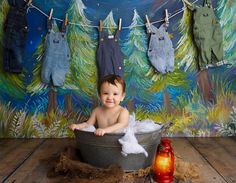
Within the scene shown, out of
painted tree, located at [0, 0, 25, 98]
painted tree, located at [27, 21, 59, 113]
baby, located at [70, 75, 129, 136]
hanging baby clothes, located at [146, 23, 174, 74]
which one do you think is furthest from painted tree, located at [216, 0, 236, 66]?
painted tree, located at [0, 0, 25, 98]

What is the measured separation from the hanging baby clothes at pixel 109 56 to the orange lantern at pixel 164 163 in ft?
3.47

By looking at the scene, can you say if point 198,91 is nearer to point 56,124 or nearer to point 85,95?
point 85,95

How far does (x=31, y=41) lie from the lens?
106 inches

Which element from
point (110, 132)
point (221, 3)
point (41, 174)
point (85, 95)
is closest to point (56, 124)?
point (85, 95)

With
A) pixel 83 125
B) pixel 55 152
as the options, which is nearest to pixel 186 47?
pixel 83 125

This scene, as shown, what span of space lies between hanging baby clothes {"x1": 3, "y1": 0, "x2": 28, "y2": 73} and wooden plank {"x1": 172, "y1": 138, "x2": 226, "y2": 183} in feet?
4.52

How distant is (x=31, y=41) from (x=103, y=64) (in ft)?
2.04

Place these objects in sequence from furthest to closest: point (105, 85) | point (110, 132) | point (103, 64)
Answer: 1. point (103, 64)
2. point (105, 85)
3. point (110, 132)

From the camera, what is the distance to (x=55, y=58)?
2.63m

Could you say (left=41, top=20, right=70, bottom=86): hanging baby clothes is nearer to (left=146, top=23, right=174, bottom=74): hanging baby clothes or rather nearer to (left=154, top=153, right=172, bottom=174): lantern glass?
(left=146, top=23, right=174, bottom=74): hanging baby clothes

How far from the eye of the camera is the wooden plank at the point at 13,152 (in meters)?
1.91

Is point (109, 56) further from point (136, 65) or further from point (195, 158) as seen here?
point (195, 158)

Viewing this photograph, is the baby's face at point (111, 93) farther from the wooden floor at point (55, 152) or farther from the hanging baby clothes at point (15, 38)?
the hanging baby clothes at point (15, 38)

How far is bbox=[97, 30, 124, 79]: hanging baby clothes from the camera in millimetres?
2629
